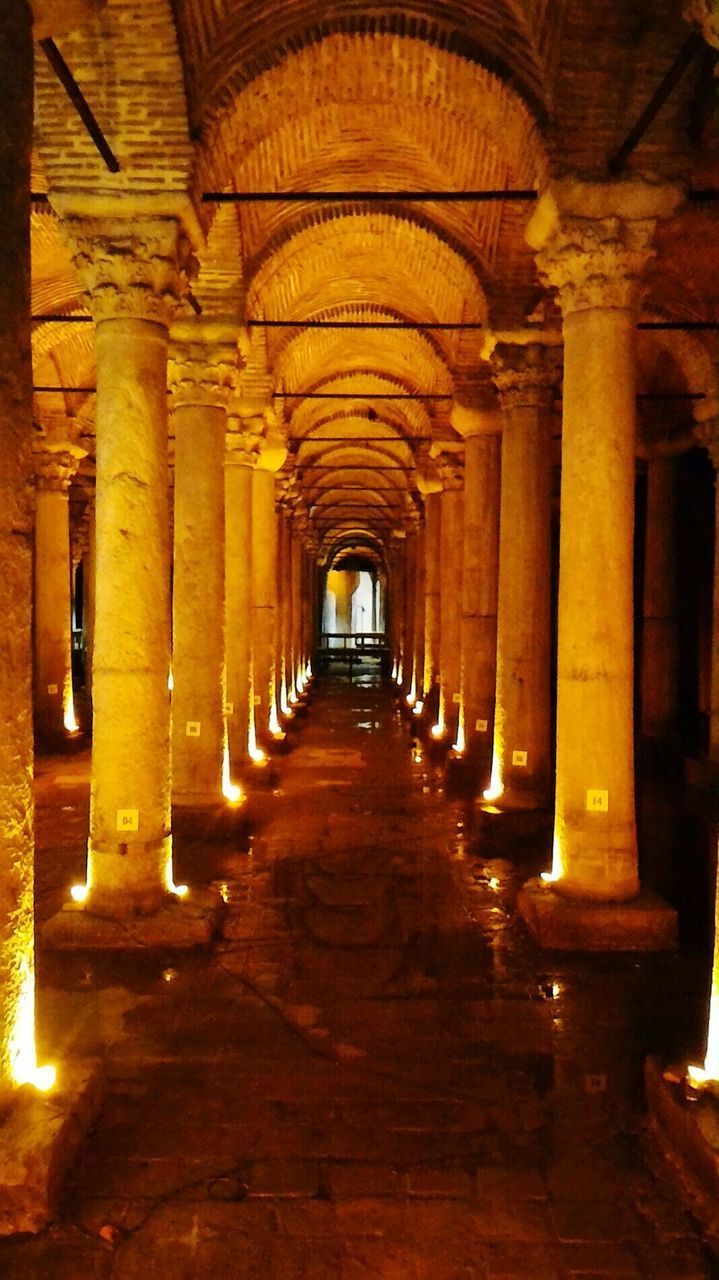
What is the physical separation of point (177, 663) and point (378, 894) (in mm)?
2614

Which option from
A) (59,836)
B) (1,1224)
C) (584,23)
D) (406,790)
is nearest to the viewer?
(1,1224)

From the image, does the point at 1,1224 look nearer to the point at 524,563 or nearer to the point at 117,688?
the point at 117,688

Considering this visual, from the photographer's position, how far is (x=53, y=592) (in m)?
14.8

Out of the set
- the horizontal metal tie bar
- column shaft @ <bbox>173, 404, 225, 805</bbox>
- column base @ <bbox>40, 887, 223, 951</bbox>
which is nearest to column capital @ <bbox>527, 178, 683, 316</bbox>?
the horizontal metal tie bar

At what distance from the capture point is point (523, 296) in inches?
332

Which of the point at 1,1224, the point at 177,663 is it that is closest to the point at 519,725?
the point at 177,663

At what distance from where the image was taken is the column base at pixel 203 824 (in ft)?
26.8

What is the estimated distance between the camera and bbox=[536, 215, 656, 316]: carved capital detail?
5.82 m

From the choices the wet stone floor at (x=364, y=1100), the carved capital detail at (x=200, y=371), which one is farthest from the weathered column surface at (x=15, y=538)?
the carved capital detail at (x=200, y=371)

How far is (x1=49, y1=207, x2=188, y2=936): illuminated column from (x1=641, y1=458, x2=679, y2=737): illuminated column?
33.7ft

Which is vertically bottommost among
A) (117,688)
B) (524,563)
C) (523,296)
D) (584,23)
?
(117,688)

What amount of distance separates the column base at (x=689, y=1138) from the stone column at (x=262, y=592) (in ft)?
33.2

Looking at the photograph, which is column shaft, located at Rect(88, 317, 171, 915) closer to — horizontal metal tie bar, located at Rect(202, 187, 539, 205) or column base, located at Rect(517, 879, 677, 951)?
horizontal metal tie bar, located at Rect(202, 187, 539, 205)

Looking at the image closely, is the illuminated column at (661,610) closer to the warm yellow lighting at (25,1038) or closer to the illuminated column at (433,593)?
the illuminated column at (433,593)
